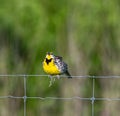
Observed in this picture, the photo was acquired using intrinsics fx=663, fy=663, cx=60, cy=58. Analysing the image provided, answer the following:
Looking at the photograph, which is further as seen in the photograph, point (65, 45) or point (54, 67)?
point (65, 45)

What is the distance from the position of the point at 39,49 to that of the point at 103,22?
3.37 ft

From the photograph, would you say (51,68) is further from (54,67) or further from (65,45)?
(65,45)

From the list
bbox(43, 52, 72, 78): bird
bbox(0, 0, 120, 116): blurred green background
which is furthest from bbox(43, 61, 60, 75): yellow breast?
bbox(0, 0, 120, 116): blurred green background

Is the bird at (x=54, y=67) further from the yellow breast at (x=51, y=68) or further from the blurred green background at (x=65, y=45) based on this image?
the blurred green background at (x=65, y=45)

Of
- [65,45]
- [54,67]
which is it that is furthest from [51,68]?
[65,45]

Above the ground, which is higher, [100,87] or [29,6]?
[29,6]

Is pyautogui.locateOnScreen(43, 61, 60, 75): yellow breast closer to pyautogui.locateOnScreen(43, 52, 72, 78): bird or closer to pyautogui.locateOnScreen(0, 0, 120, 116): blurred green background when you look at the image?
pyautogui.locateOnScreen(43, 52, 72, 78): bird

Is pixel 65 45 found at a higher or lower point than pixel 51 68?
higher

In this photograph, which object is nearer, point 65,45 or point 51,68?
point 51,68

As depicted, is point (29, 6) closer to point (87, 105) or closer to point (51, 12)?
point (51, 12)

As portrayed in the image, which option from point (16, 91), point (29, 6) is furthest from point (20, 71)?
point (29, 6)

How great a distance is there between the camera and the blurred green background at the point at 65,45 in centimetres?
866

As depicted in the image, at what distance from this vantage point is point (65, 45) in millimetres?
8789

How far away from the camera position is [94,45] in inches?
353
